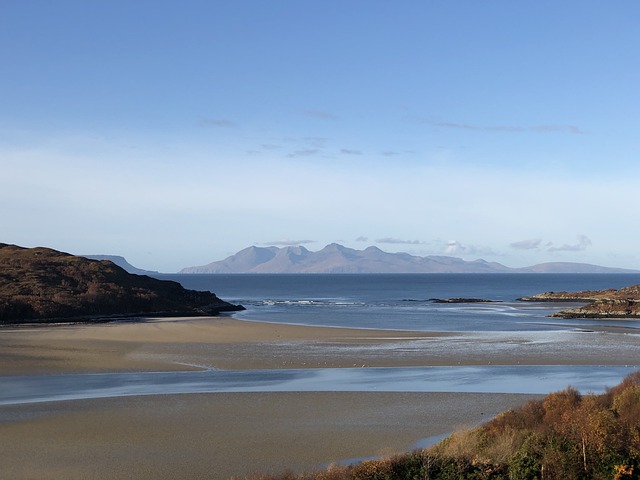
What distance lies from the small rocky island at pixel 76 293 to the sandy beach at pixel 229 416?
74.6 feet

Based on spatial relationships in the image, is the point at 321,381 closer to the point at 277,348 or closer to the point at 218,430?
the point at 218,430

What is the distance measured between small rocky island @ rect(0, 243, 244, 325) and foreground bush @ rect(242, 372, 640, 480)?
50487 mm

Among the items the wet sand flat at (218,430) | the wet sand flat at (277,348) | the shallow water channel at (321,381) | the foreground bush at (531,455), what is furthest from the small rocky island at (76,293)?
the foreground bush at (531,455)

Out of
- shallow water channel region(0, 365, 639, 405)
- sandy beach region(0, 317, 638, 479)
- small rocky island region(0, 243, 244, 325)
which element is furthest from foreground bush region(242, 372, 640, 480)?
small rocky island region(0, 243, 244, 325)

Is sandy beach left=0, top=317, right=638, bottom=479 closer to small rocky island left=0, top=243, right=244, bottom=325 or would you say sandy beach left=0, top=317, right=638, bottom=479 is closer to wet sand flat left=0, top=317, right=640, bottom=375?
wet sand flat left=0, top=317, right=640, bottom=375

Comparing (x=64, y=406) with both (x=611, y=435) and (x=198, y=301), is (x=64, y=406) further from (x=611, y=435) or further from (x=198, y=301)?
(x=198, y=301)

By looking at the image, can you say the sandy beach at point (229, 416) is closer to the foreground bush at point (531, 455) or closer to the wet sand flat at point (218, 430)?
the wet sand flat at point (218, 430)

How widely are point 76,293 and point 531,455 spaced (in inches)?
2451

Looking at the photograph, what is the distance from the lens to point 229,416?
20609 mm

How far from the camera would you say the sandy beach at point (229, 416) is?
15875 millimetres

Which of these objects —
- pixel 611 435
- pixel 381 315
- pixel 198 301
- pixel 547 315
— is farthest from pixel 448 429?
pixel 198 301

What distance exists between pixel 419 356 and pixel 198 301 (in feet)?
172

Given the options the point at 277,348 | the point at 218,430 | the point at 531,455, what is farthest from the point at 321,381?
the point at 531,455

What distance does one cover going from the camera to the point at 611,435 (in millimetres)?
14125
